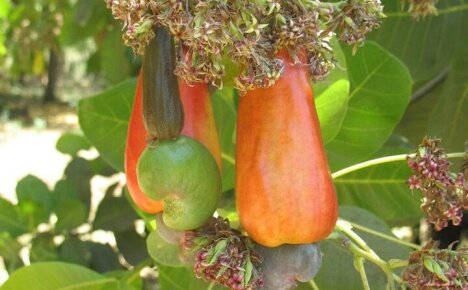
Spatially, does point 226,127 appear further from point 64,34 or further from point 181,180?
point 64,34

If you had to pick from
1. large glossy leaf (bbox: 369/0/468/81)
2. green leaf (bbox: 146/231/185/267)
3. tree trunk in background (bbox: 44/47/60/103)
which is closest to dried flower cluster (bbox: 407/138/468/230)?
green leaf (bbox: 146/231/185/267)

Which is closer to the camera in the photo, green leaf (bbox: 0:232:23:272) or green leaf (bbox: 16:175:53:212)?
green leaf (bbox: 0:232:23:272)

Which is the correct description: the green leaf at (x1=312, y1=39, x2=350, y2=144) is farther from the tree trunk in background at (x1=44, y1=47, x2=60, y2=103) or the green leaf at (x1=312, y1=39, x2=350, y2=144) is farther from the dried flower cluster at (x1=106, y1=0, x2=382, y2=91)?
the tree trunk in background at (x1=44, y1=47, x2=60, y2=103)

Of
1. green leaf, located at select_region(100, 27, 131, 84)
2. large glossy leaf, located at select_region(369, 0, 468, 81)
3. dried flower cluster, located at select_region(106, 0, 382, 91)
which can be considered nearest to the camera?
dried flower cluster, located at select_region(106, 0, 382, 91)

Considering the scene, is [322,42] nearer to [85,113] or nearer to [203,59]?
[203,59]

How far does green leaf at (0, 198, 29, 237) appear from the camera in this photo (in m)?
1.45

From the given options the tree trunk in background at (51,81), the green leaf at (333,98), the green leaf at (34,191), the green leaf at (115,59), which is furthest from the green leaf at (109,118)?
the tree trunk in background at (51,81)

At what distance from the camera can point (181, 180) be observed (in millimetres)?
587

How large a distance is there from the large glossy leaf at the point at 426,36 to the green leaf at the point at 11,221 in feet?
2.43

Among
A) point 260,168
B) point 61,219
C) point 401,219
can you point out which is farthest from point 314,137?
point 61,219

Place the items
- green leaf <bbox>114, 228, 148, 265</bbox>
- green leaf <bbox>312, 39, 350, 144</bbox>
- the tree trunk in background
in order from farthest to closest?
the tree trunk in background
green leaf <bbox>114, 228, 148, 265</bbox>
green leaf <bbox>312, 39, 350, 144</bbox>

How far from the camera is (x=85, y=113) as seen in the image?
1013mm

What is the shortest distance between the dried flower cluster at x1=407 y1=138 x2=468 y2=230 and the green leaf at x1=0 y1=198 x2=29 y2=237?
0.99m

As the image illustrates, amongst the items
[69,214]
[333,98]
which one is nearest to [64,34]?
[69,214]
